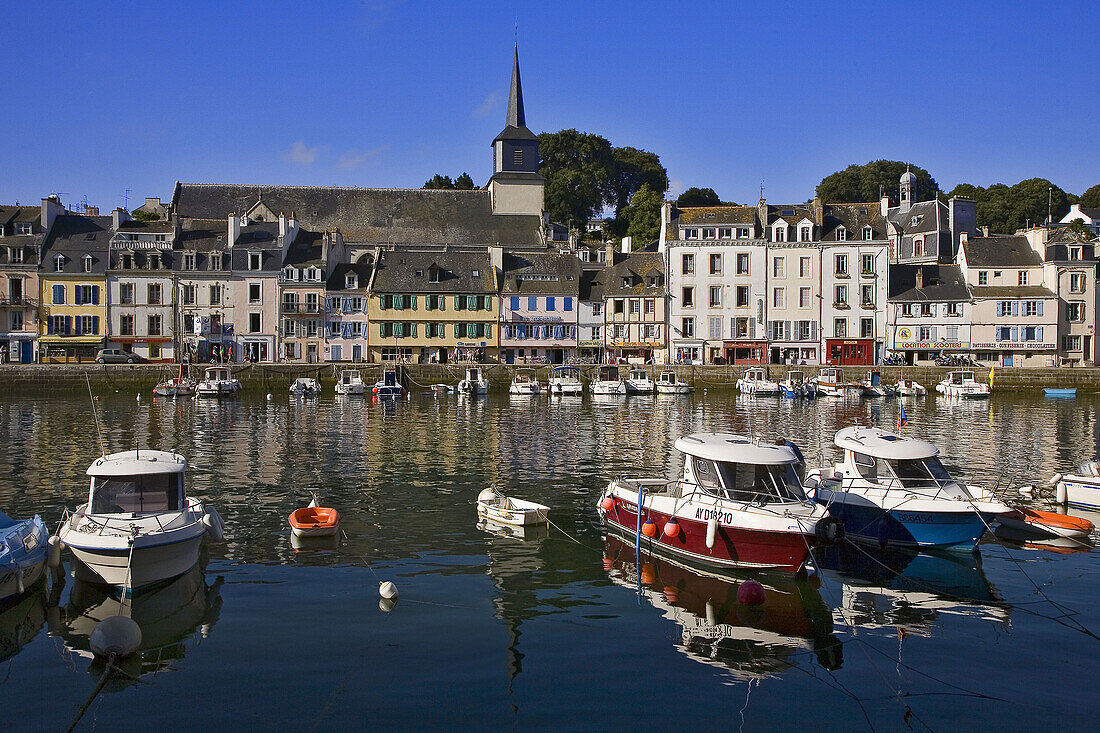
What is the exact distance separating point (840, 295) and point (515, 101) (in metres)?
42.7

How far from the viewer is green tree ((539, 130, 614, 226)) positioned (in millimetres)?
125188

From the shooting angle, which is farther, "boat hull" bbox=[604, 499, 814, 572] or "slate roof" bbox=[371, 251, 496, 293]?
"slate roof" bbox=[371, 251, 496, 293]

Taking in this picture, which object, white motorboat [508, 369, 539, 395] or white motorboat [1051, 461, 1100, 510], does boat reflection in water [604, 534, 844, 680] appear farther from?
white motorboat [508, 369, 539, 395]

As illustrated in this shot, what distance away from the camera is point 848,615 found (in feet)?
58.9

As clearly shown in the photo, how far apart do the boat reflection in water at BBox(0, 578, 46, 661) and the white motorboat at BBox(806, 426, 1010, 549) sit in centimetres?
1668

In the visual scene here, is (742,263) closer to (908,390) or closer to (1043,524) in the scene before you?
(908,390)

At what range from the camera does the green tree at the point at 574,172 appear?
125188 millimetres

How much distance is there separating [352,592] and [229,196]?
9108 centimetres

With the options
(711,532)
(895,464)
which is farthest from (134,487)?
(895,464)

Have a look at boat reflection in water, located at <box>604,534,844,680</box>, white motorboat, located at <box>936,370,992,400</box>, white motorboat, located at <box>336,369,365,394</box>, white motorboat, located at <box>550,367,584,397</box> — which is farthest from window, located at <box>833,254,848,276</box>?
boat reflection in water, located at <box>604,534,844,680</box>

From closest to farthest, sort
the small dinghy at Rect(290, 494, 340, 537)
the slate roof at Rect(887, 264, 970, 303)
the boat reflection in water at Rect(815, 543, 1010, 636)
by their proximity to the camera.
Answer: the boat reflection in water at Rect(815, 543, 1010, 636) < the small dinghy at Rect(290, 494, 340, 537) < the slate roof at Rect(887, 264, 970, 303)

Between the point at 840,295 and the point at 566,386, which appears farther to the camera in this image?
the point at 840,295

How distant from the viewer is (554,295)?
8612cm

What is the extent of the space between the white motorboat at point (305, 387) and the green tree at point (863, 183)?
3297 inches
